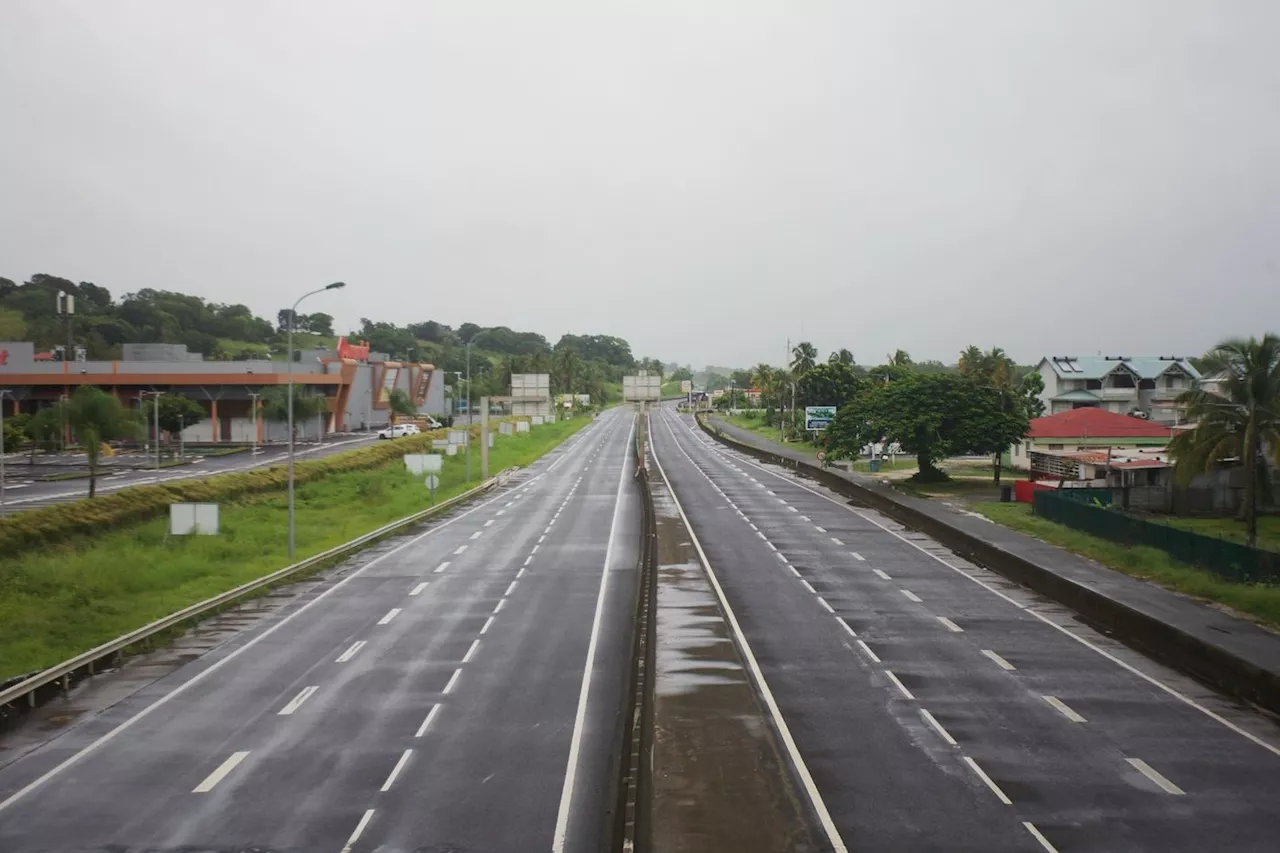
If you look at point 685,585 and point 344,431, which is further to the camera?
point 344,431

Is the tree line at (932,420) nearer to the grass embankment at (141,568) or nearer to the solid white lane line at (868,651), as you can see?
the grass embankment at (141,568)

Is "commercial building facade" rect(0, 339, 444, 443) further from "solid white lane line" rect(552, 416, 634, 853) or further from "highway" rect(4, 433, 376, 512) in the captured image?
"solid white lane line" rect(552, 416, 634, 853)


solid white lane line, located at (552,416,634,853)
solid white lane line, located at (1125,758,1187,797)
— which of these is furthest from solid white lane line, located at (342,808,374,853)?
solid white lane line, located at (1125,758,1187,797)

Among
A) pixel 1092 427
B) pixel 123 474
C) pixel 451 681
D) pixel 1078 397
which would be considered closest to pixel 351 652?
pixel 451 681

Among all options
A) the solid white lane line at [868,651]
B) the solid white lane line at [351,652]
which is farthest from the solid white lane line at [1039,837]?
the solid white lane line at [351,652]

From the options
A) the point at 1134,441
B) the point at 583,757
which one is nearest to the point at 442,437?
the point at 1134,441

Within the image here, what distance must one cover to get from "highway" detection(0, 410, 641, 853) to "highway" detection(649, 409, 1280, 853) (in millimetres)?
3510

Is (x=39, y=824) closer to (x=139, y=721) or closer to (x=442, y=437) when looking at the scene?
(x=139, y=721)

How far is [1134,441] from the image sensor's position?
A: 70688 mm

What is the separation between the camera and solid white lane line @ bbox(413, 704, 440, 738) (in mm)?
17109

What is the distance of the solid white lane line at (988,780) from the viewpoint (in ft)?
46.3

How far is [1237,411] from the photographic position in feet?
127

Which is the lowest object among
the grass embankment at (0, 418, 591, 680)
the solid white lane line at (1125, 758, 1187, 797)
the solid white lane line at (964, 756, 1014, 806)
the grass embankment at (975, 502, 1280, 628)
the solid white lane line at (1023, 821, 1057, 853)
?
the grass embankment at (0, 418, 591, 680)

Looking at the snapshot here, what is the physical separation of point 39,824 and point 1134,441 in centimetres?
7126
